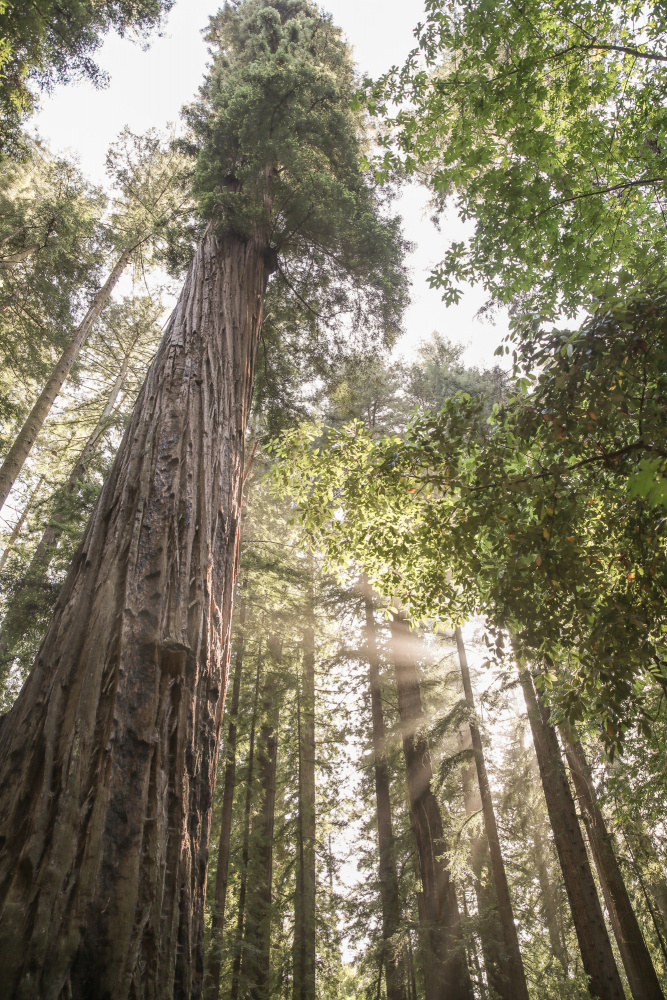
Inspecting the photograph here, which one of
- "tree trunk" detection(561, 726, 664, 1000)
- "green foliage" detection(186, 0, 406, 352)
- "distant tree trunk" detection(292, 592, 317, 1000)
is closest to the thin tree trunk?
"distant tree trunk" detection(292, 592, 317, 1000)

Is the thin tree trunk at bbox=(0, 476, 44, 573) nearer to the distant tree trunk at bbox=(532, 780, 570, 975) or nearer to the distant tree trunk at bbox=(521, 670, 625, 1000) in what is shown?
the distant tree trunk at bbox=(521, 670, 625, 1000)

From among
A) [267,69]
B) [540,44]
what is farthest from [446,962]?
[267,69]

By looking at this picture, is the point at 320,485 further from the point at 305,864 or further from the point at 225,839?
the point at 305,864

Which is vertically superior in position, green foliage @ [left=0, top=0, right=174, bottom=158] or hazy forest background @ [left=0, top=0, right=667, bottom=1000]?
green foliage @ [left=0, top=0, right=174, bottom=158]

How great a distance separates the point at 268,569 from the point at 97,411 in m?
8.11

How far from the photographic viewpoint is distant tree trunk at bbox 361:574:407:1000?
353 inches

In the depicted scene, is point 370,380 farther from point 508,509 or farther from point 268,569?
point 508,509

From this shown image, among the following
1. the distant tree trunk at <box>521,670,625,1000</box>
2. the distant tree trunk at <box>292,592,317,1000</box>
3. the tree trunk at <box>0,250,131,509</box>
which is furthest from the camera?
the distant tree trunk at <box>292,592,317,1000</box>

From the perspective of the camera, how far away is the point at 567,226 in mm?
3668

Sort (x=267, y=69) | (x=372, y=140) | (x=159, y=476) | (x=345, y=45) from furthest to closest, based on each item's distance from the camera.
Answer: (x=372, y=140) < (x=345, y=45) < (x=267, y=69) < (x=159, y=476)

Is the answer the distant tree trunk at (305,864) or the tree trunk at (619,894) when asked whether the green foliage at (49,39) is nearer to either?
the distant tree trunk at (305,864)

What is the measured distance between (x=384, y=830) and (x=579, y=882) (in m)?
4.75

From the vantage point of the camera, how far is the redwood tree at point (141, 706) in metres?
1.48

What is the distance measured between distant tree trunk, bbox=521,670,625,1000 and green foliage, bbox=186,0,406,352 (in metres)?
7.12
